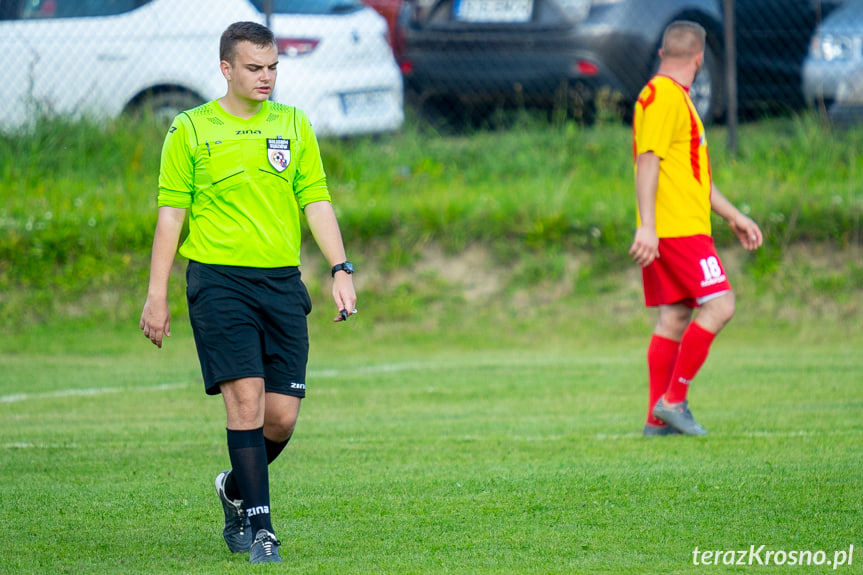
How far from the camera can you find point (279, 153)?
4.16 meters

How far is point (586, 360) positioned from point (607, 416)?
233cm

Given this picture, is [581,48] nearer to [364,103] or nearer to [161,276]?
[364,103]

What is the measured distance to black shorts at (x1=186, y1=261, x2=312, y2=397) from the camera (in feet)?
13.1

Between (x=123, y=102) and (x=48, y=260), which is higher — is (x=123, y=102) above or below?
above

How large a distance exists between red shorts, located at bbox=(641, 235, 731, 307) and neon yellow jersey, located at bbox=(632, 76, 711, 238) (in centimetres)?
6

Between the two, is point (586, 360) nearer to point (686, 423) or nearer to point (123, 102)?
point (686, 423)

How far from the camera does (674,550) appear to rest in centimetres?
393

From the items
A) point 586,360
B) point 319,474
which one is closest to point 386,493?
point 319,474

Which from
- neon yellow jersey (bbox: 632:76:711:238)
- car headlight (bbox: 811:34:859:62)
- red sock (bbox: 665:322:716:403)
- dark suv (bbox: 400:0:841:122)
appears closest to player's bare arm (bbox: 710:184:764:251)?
neon yellow jersey (bbox: 632:76:711:238)

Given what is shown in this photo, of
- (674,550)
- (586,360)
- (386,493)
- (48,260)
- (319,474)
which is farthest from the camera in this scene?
(48,260)

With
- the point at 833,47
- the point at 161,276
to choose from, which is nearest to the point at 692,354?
the point at 161,276

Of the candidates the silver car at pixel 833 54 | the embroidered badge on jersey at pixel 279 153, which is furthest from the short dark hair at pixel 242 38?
the silver car at pixel 833 54

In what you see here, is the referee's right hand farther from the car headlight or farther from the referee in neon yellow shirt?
the car headlight

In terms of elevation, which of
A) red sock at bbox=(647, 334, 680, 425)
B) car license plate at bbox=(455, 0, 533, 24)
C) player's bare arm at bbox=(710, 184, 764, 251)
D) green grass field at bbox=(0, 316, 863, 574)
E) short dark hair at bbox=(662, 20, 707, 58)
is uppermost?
car license plate at bbox=(455, 0, 533, 24)
